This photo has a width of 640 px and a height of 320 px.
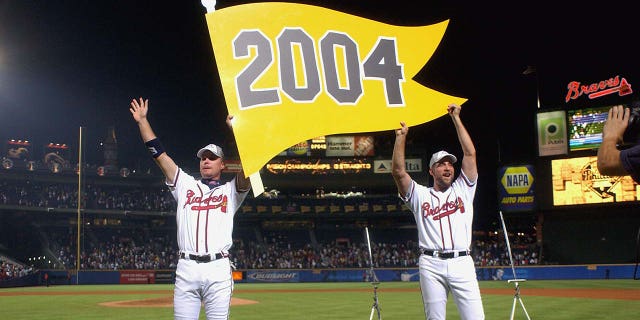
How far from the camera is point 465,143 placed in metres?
5.95

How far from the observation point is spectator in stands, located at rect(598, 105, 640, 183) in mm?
3441

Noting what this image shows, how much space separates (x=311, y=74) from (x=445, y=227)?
2.03 m

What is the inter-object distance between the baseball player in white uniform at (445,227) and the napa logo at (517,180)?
127 feet

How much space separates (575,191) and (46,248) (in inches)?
1550

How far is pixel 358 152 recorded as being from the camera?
57.7 meters

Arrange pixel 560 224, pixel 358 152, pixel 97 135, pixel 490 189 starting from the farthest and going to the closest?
pixel 490 189 → pixel 97 135 → pixel 358 152 → pixel 560 224

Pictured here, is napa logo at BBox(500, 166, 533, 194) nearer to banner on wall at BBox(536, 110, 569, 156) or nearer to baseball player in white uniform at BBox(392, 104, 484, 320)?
banner on wall at BBox(536, 110, 569, 156)

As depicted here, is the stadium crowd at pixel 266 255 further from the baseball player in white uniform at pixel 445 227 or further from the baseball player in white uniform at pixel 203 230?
the baseball player in white uniform at pixel 203 230

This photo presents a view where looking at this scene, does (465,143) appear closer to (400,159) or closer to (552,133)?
(400,159)

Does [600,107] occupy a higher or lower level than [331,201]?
higher

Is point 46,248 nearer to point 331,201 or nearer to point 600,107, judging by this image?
point 331,201

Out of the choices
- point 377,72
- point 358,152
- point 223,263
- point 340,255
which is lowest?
point 340,255

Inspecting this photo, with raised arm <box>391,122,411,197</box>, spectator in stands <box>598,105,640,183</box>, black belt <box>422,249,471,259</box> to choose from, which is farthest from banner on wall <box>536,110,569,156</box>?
spectator in stands <box>598,105,640,183</box>

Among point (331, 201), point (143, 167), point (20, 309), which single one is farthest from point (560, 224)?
point (143, 167)
